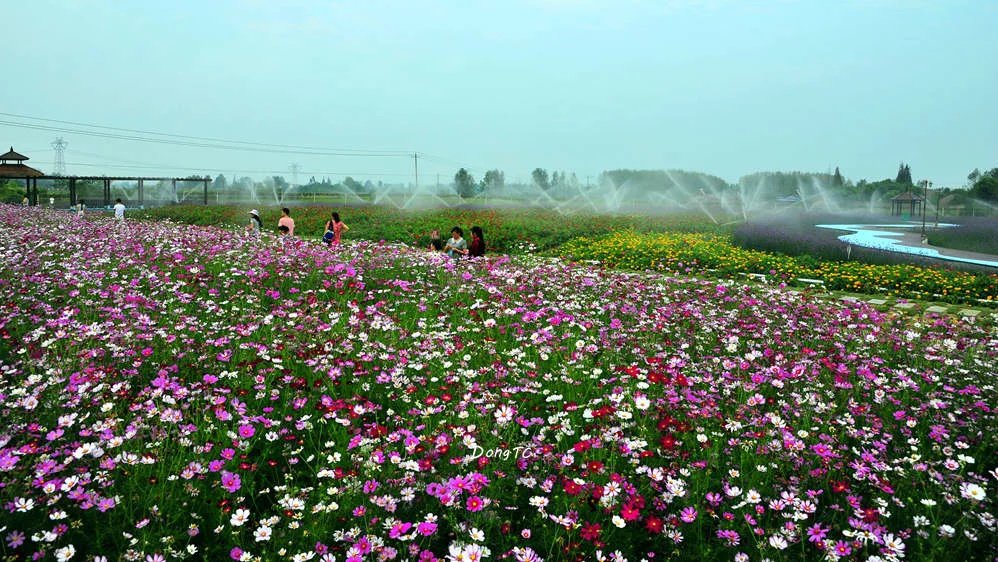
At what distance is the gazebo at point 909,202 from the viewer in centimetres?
4125

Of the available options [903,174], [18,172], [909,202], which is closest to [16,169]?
[18,172]

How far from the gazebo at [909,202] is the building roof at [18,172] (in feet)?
164

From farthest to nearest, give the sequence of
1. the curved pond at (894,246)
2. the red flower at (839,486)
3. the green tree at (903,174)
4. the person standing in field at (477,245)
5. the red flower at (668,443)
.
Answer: the green tree at (903,174) → the curved pond at (894,246) → the person standing in field at (477,245) → the red flower at (668,443) → the red flower at (839,486)

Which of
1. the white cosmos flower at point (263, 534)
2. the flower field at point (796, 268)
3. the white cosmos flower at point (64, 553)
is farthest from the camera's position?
the flower field at point (796, 268)

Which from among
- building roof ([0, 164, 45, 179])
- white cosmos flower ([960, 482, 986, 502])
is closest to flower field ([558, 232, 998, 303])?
white cosmos flower ([960, 482, 986, 502])

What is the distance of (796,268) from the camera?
12438 mm

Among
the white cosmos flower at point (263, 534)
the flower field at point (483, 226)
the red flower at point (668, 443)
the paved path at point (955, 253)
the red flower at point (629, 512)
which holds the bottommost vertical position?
the white cosmos flower at point (263, 534)

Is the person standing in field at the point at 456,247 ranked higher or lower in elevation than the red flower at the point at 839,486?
higher

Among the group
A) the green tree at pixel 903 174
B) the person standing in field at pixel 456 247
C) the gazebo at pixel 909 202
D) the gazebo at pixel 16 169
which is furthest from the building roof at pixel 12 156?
the green tree at pixel 903 174

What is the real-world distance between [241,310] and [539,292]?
3.20 metres

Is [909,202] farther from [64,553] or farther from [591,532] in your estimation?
[64,553]

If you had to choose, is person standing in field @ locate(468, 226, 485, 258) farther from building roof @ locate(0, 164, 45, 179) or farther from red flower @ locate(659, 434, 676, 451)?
building roof @ locate(0, 164, 45, 179)

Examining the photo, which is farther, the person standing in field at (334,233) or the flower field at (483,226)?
the flower field at (483,226)

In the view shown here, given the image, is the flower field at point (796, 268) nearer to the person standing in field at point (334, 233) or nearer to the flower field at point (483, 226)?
the flower field at point (483, 226)
